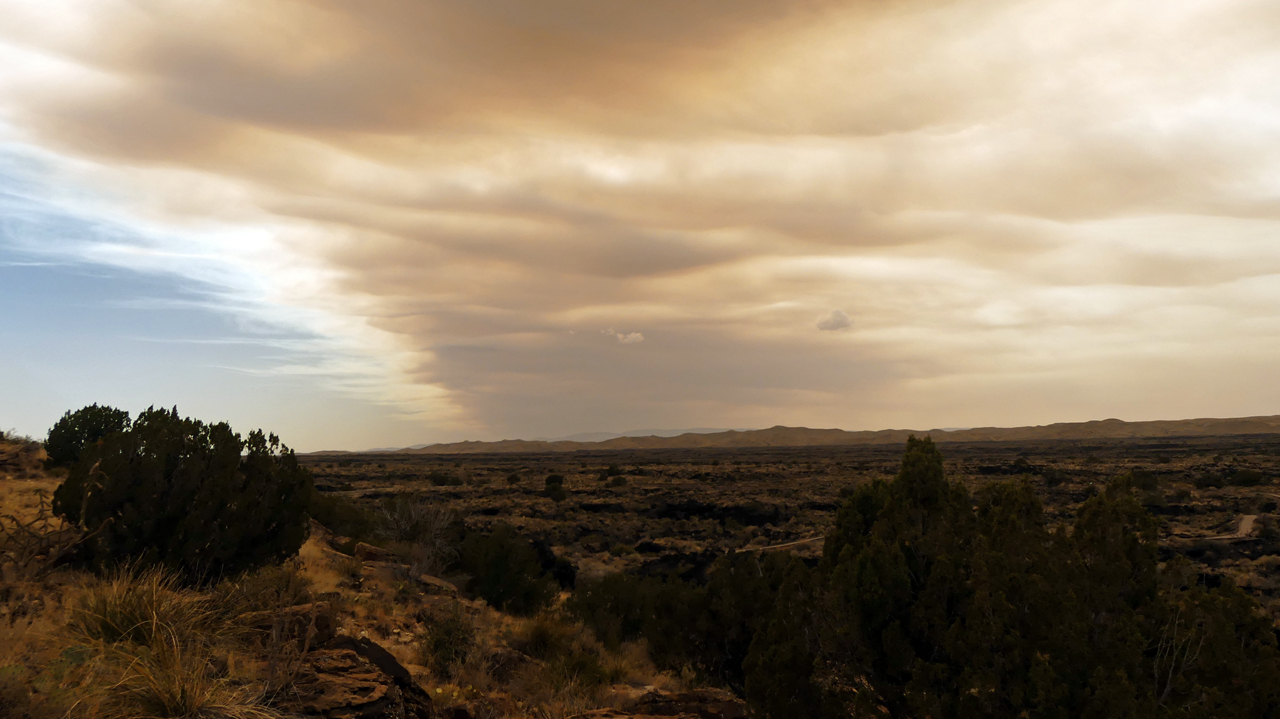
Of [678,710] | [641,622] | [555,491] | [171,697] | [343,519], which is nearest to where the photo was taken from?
[171,697]

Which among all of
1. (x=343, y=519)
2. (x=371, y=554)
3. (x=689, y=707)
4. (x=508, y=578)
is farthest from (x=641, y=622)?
(x=343, y=519)

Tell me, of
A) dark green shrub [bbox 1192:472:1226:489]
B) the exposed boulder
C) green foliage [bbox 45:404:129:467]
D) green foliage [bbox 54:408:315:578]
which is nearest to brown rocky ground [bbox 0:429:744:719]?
green foliage [bbox 54:408:315:578]

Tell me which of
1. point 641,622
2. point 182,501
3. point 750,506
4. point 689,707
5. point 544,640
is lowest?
point 750,506

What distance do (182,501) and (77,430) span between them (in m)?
15.7

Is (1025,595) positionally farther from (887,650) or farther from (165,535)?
(165,535)

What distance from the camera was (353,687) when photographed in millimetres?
7137

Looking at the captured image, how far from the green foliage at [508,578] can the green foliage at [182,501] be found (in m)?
6.81

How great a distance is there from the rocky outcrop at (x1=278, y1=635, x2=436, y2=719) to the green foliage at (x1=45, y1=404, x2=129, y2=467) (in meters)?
19.9

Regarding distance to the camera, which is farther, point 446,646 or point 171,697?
point 446,646

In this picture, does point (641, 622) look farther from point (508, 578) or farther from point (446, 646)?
point (446, 646)

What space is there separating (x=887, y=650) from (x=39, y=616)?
9737 mm

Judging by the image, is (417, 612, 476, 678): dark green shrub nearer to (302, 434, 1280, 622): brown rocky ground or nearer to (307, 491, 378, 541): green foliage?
(307, 491, 378, 541): green foliage

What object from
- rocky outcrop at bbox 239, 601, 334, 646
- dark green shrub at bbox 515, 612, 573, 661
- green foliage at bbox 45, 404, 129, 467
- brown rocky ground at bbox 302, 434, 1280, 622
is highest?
green foliage at bbox 45, 404, 129, 467

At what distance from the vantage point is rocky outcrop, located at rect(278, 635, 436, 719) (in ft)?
21.9
